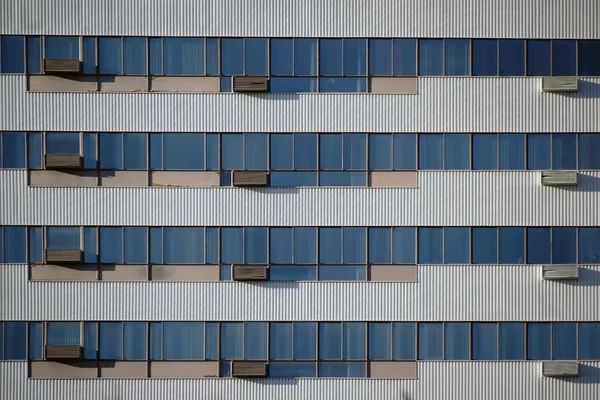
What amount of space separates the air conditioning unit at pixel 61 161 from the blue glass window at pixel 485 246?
12.8 m

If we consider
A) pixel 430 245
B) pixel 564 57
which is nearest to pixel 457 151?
pixel 430 245

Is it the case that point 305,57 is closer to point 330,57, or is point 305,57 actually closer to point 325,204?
point 330,57

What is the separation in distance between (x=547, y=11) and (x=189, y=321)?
49.7 ft

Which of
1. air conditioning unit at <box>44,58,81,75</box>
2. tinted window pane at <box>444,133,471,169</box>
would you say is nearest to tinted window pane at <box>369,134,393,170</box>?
tinted window pane at <box>444,133,471,169</box>

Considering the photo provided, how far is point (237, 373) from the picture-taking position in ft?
54.4

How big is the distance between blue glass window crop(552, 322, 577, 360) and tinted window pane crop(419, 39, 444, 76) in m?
9.01

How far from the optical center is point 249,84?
16.7 meters

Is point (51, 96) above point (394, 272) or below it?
above

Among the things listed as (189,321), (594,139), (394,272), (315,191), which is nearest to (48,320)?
(189,321)

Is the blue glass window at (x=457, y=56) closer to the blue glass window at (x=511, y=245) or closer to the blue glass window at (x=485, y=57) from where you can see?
the blue glass window at (x=485, y=57)

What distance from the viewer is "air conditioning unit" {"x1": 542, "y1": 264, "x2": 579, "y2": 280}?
16594 mm

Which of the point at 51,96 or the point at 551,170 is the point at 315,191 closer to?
the point at 551,170

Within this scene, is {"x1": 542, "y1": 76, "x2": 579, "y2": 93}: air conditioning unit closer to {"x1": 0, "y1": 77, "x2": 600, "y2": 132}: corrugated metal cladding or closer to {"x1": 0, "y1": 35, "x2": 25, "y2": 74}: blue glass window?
{"x1": 0, "y1": 77, "x2": 600, "y2": 132}: corrugated metal cladding

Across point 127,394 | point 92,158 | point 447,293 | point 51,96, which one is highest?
point 51,96
